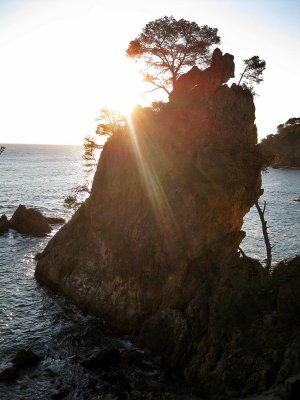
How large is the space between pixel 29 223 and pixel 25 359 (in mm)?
40037

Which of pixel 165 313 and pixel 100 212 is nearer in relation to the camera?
pixel 165 313

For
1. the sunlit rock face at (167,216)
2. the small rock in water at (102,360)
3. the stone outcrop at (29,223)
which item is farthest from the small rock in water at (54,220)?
the small rock in water at (102,360)

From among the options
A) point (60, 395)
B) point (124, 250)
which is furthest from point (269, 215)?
point (60, 395)

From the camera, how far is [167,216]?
31.4 m

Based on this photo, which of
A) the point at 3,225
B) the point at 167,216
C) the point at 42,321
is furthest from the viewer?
the point at 3,225

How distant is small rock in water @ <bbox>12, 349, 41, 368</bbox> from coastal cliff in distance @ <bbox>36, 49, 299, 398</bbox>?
295 inches

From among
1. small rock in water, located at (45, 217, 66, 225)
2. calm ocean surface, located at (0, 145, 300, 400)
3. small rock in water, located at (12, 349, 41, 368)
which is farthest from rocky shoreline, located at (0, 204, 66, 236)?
small rock in water, located at (12, 349, 41, 368)

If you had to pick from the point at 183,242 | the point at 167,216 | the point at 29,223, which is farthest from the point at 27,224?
the point at 183,242

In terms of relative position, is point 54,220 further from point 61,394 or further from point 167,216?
point 61,394

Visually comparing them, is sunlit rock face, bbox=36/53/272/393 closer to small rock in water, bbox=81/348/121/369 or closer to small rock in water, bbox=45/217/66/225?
small rock in water, bbox=81/348/121/369

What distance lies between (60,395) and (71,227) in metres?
19.7

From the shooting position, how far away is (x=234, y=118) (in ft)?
116

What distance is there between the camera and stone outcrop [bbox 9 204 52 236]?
62.8 m

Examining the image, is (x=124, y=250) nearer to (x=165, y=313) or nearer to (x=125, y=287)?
(x=125, y=287)
